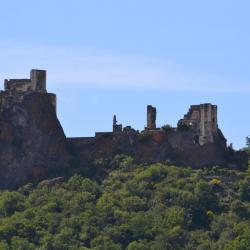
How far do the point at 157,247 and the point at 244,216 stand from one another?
8195 mm

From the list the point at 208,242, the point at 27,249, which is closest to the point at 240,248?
the point at 208,242

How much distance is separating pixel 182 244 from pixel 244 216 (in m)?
6.33

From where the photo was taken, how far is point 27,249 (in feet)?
640

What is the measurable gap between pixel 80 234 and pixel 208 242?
9183 mm

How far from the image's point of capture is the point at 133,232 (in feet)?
649

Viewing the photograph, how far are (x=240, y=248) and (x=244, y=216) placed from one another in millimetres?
5764

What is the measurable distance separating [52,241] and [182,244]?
9.01 m

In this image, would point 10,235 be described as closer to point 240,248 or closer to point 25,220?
point 25,220

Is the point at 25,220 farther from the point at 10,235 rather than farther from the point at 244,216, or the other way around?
the point at 244,216

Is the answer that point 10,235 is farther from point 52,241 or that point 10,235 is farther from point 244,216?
point 244,216

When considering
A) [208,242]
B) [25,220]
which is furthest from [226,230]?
[25,220]

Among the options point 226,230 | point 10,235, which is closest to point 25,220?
point 10,235

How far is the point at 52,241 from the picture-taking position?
196250mm

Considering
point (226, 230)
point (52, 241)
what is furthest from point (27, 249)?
point (226, 230)
